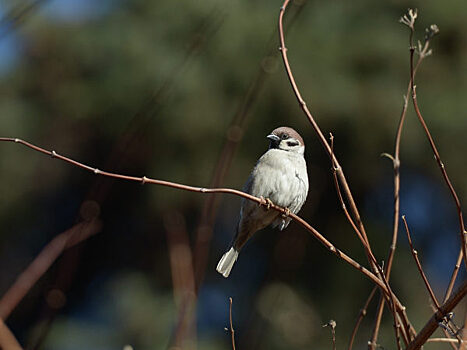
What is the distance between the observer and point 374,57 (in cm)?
858

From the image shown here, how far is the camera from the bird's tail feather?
3072mm

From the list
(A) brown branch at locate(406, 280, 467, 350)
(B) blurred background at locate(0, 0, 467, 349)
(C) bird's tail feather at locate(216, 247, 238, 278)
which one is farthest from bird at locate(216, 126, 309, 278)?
(B) blurred background at locate(0, 0, 467, 349)

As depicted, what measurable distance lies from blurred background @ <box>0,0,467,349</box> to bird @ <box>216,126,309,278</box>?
473 centimetres

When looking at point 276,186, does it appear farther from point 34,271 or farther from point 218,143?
point 218,143

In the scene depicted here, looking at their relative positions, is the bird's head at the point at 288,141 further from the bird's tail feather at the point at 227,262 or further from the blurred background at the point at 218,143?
the blurred background at the point at 218,143

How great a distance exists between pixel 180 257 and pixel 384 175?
25.7 ft

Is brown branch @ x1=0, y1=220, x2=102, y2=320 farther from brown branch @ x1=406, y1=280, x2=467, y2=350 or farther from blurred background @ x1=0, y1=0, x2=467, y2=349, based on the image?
blurred background @ x1=0, y1=0, x2=467, y2=349

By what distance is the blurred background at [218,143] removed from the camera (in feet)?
27.3

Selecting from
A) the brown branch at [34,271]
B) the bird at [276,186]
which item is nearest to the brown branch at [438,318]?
the brown branch at [34,271]

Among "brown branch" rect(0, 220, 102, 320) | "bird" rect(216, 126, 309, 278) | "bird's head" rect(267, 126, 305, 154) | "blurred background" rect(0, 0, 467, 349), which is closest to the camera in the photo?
"brown branch" rect(0, 220, 102, 320)

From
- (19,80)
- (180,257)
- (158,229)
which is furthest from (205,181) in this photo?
(180,257)

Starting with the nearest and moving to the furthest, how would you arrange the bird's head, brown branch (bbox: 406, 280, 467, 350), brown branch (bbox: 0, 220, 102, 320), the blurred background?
brown branch (bbox: 0, 220, 102, 320), brown branch (bbox: 406, 280, 467, 350), the bird's head, the blurred background

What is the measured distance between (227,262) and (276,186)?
41 centimetres

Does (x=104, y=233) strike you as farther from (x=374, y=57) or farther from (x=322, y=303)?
(x=374, y=57)
